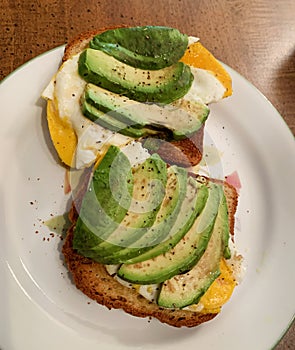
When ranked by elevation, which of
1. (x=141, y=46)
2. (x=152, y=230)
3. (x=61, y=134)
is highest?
(x=141, y=46)

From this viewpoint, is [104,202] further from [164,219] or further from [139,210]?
[164,219]

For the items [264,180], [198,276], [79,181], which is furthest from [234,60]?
[198,276]

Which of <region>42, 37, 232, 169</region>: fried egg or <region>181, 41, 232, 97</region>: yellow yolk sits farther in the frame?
<region>181, 41, 232, 97</region>: yellow yolk

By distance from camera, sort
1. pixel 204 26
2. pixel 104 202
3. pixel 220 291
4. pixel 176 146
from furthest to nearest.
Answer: pixel 204 26, pixel 176 146, pixel 220 291, pixel 104 202

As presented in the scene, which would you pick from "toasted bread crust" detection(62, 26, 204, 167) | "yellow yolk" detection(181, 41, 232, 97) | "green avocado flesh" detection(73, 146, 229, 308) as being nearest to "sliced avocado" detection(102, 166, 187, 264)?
"green avocado flesh" detection(73, 146, 229, 308)

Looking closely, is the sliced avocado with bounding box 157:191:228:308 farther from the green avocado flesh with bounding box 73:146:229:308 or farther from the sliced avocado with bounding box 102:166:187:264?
the sliced avocado with bounding box 102:166:187:264

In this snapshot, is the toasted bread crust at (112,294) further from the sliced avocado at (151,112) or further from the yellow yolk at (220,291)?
the sliced avocado at (151,112)

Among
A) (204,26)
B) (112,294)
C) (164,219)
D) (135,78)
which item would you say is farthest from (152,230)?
(204,26)
